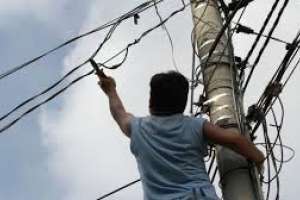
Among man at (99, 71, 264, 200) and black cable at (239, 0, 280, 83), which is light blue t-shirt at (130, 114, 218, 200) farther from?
black cable at (239, 0, 280, 83)

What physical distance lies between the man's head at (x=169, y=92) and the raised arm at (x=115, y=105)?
271 mm

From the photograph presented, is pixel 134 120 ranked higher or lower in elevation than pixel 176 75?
lower

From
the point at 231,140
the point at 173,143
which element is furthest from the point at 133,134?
the point at 231,140

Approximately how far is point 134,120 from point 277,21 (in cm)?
174

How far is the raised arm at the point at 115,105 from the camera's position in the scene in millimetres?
3894

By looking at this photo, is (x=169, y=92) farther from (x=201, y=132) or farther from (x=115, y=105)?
(x=115, y=105)

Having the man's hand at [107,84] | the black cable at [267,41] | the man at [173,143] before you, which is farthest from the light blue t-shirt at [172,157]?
the black cable at [267,41]

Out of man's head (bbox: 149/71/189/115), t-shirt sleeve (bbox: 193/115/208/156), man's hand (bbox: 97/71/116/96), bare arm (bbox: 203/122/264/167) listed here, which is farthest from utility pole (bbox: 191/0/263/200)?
man's hand (bbox: 97/71/116/96)

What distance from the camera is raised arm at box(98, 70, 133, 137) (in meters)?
3.89

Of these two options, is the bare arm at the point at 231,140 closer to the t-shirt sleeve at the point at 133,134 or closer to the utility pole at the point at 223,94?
the utility pole at the point at 223,94

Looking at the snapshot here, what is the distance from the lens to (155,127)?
369cm

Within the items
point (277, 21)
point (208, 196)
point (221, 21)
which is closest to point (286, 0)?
point (277, 21)

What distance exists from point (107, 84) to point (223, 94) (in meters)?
0.80

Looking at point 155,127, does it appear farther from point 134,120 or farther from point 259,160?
point 259,160
